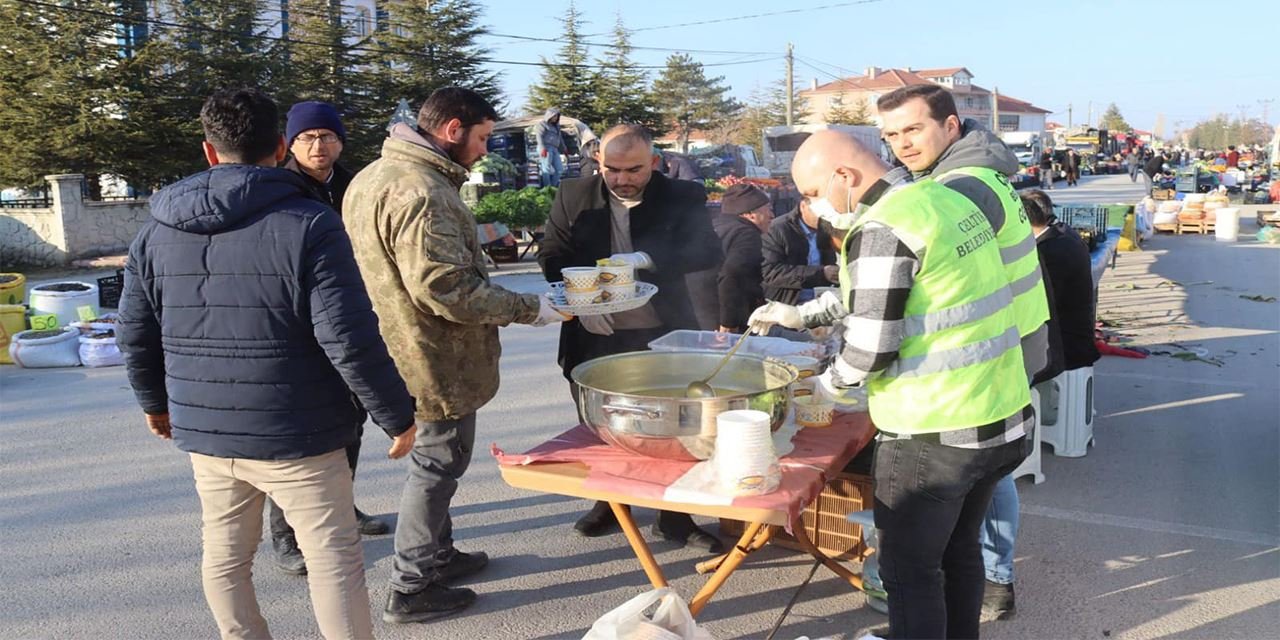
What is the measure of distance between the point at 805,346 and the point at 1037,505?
1654 mm

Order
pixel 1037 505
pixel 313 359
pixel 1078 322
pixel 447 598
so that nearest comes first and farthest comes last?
pixel 313 359, pixel 447 598, pixel 1037 505, pixel 1078 322

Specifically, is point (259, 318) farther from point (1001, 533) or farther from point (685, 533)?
point (1001, 533)

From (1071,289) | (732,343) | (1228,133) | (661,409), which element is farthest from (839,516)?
(1228,133)

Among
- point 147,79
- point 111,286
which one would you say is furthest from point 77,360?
point 147,79

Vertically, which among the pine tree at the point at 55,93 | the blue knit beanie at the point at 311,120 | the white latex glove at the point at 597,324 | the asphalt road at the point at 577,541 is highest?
the pine tree at the point at 55,93

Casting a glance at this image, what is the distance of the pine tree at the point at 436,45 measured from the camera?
28828 mm

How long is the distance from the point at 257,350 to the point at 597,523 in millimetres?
1990

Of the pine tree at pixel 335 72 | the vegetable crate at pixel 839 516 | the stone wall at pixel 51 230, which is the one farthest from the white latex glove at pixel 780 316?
the pine tree at pixel 335 72

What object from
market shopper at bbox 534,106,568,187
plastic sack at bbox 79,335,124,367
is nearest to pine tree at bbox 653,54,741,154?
market shopper at bbox 534,106,568,187

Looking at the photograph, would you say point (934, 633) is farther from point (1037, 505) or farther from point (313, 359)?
point (1037, 505)

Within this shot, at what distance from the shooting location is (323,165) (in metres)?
3.88

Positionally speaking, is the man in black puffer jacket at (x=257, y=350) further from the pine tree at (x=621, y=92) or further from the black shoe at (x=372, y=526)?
the pine tree at (x=621, y=92)

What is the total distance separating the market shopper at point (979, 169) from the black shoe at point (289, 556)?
272 cm

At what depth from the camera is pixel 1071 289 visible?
4453 millimetres
